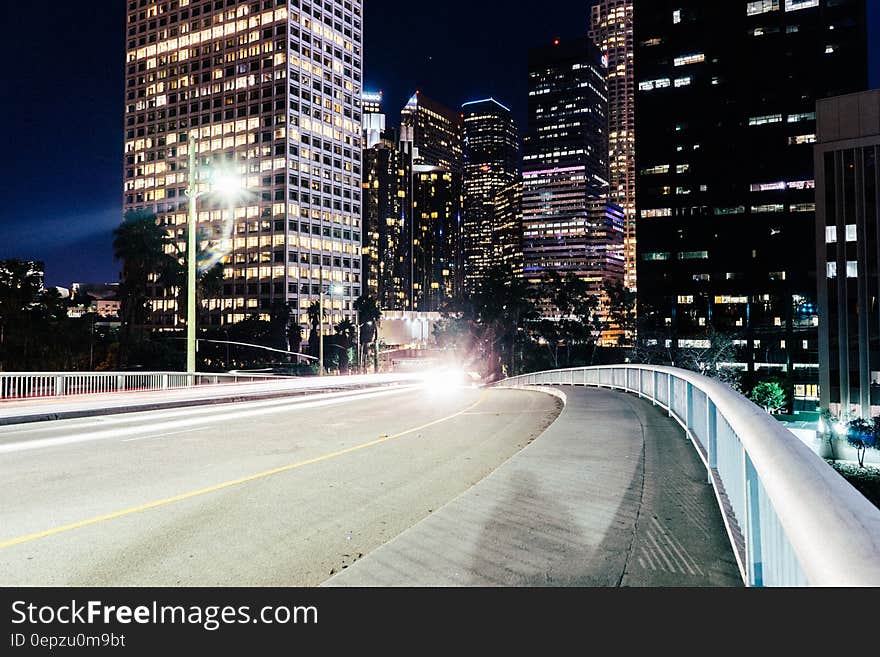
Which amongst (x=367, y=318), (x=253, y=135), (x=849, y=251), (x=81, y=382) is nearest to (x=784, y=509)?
(x=81, y=382)

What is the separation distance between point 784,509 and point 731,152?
143 m

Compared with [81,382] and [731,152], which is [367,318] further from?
[81,382]

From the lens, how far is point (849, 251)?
68.6 metres

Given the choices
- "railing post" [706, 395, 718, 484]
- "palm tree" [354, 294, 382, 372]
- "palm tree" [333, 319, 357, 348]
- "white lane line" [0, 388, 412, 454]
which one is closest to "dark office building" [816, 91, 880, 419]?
"white lane line" [0, 388, 412, 454]

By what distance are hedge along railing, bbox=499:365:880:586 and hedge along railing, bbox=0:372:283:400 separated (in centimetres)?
2143

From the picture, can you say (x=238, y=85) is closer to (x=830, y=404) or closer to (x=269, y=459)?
(x=830, y=404)

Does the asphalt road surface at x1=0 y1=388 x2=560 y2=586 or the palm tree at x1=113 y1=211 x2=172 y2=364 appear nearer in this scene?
the asphalt road surface at x1=0 y1=388 x2=560 y2=586

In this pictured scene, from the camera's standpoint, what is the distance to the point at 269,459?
10.1 metres

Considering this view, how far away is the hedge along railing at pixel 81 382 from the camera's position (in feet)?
73.0

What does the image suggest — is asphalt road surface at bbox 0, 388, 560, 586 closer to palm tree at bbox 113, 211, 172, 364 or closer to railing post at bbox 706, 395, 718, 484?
railing post at bbox 706, 395, 718, 484

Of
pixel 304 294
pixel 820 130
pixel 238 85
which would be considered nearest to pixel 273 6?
pixel 238 85

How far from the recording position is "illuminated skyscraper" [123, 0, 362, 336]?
153250 millimetres

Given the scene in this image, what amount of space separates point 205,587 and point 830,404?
75.3 m

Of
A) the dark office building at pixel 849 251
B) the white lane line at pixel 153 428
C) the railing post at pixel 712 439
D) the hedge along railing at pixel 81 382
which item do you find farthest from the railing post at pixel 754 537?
the dark office building at pixel 849 251
